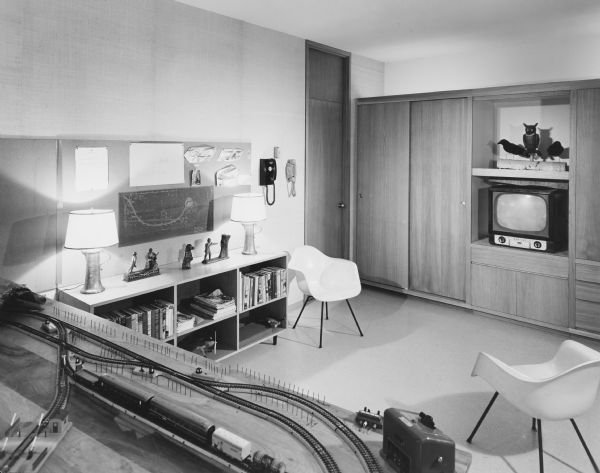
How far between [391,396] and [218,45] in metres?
2.92

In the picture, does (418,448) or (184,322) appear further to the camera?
(184,322)

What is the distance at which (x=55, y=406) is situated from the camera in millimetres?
1479

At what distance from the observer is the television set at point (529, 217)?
4.47 m

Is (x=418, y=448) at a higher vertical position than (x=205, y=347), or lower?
higher

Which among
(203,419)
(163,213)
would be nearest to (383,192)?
(163,213)

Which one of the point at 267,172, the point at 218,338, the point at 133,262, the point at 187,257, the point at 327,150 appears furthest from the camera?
the point at 327,150

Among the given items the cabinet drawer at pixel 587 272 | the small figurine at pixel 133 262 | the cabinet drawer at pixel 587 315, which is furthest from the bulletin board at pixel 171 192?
the cabinet drawer at pixel 587 315

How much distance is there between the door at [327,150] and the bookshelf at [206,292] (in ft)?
3.54

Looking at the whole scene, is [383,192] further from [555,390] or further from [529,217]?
[555,390]

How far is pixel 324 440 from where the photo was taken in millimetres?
1382

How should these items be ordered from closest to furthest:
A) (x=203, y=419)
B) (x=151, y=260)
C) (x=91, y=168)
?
(x=203, y=419) → (x=91, y=168) → (x=151, y=260)

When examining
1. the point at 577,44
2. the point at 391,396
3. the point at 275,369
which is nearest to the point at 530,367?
the point at 391,396

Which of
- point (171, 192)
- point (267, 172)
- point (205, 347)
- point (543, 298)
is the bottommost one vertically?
point (205, 347)

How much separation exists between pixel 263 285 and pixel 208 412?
8.37 feet
